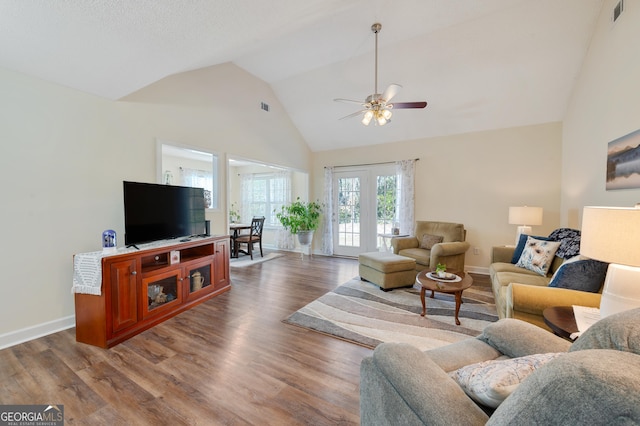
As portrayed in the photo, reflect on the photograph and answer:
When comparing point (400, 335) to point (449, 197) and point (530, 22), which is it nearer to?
point (449, 197)

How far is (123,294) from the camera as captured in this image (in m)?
2.40

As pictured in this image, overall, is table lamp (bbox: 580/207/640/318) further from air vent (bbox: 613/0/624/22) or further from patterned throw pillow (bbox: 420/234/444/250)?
patterned throw pillow (bbox: 420/234/444/250)

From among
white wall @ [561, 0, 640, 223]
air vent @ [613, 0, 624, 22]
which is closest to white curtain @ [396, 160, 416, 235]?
white wall @ [561, 0, 640, 223]

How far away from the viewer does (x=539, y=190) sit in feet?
14.0

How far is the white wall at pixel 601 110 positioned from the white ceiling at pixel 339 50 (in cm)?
38

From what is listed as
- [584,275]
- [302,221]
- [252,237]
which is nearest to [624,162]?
[584,275]

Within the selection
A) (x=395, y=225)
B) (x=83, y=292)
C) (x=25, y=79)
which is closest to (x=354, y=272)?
(x=395, y=225)

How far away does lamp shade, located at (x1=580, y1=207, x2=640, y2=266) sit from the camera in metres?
1.34

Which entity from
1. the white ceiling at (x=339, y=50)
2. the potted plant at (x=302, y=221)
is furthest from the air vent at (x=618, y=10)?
the potted plant at (x=302, y=221)

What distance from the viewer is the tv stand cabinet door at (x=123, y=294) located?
7.60ft

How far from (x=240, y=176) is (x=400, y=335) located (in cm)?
659

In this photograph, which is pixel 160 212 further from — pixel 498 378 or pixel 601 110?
pixel 601 110

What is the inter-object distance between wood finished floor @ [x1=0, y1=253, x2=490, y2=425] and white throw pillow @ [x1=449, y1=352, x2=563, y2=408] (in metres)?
0.92

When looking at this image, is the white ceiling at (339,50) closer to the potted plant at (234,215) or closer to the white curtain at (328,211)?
the white curtain at (328,211)
